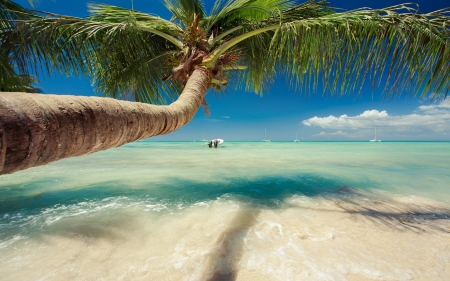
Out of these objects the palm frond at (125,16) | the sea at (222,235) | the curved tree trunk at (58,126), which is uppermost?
the palm frond at (125,16)

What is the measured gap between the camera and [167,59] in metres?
4.27

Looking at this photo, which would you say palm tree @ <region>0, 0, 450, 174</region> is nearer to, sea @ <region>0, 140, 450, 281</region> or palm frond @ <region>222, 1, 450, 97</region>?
palm frond @ <region>222, 1, 450, 97</region>

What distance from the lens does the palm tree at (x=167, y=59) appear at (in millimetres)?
772

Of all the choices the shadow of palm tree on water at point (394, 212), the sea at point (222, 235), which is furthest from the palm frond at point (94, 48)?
the shadow of palm tree on water at point (394, 212)

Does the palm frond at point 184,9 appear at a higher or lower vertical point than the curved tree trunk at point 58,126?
higher

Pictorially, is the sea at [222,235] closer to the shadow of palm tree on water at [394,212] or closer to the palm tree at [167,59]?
the shadow of palm tree on water at [394,212]

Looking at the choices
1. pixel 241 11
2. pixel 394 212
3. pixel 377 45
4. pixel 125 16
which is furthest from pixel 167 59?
pixel 394 212

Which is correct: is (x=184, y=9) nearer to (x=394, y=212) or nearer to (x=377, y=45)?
(x=377, y=45)

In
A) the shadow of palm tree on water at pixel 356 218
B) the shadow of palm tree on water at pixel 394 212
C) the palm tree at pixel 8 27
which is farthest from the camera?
the palm tree at pixel 8 27

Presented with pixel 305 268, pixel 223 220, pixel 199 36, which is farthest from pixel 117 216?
pixel 199 36

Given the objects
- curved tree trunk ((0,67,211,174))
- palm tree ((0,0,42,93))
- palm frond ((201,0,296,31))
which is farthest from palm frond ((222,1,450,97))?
palm tree ((0,0,42,93))

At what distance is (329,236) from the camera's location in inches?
81.7

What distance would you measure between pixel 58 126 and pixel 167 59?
12.9 feet

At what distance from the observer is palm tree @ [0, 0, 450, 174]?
2.53 ft
